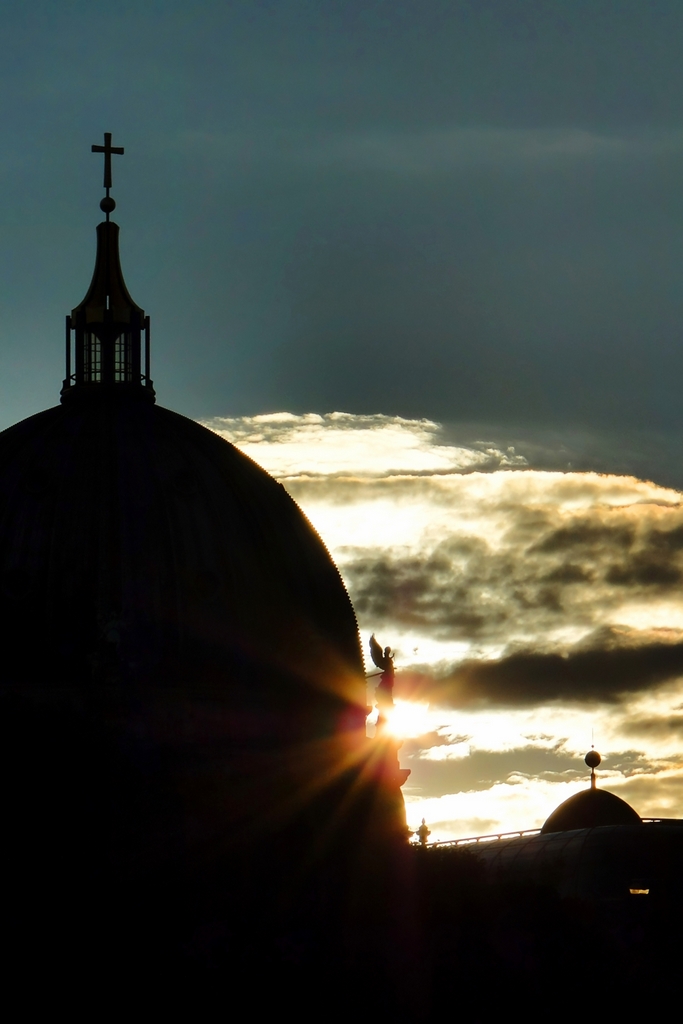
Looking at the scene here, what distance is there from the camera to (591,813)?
105312 mm

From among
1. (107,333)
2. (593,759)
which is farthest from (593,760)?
(107,333)

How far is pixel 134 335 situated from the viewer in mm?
91500

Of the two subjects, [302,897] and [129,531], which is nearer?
[302,897]

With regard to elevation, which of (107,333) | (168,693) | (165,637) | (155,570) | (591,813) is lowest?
(591,813)

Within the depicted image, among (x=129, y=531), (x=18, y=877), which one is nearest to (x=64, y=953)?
(x=18, y=877)

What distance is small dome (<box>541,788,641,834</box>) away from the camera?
105 metres

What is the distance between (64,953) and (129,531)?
1748 centimetres

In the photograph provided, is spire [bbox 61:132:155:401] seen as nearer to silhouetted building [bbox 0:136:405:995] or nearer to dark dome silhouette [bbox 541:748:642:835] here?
silhouetted building [bbox 0:136:405:995]

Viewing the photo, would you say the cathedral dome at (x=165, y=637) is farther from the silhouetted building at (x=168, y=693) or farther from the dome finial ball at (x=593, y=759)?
the dome finial ball at (x=593, y=759)

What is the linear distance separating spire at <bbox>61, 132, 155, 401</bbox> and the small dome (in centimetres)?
2869

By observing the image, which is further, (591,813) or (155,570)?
(591,813)

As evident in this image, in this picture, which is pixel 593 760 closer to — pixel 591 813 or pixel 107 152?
pixel 591 813

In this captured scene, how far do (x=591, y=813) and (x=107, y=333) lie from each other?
31206 millimetres

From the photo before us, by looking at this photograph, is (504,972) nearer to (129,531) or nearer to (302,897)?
(302,897)
